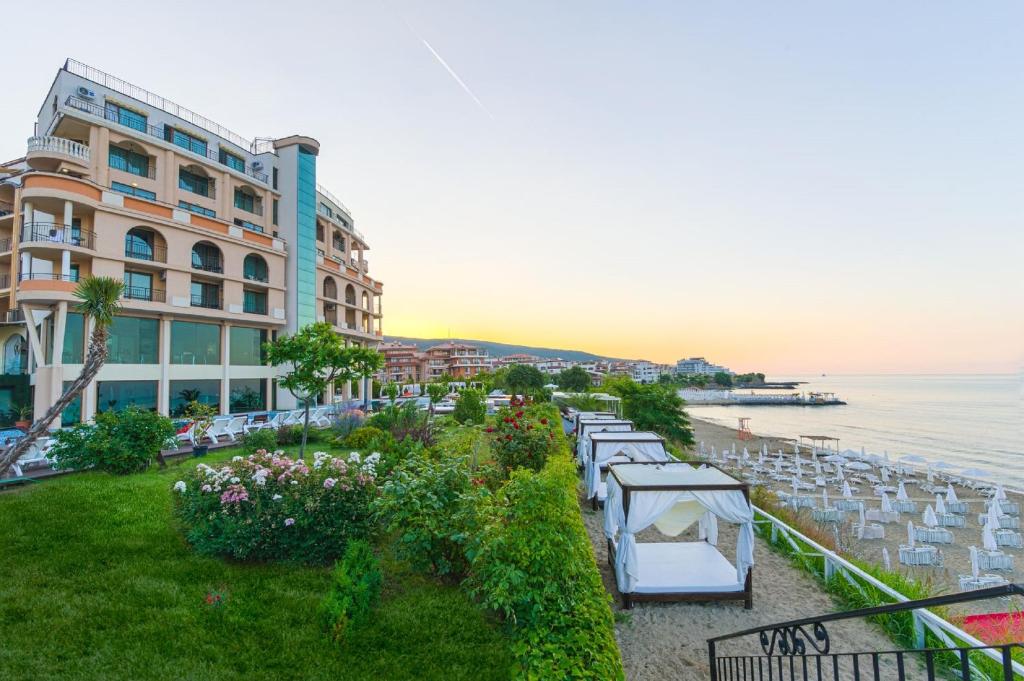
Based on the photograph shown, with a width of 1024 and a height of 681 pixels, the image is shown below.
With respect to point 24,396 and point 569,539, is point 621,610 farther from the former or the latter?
point 24,396

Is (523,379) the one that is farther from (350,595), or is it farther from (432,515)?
(350,595)

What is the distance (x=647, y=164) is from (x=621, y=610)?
54.6 feet

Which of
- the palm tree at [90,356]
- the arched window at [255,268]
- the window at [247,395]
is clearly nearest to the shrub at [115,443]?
the palm tree at [90,356]

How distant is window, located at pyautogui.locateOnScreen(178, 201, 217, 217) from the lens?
A: 2567 cm

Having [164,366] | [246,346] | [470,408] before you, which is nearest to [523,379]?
[246,346]

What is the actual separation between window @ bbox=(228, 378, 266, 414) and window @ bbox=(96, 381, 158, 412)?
387 cm

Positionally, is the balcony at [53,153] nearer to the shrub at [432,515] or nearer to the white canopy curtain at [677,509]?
the shrub at [432,515]

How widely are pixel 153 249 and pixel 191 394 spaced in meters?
7.49

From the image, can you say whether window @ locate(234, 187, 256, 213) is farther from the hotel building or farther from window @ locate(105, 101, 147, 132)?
window @ locate(105, 101, 147, 132)

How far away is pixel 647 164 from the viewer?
18.6 metres

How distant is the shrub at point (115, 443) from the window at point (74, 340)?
14274 mm

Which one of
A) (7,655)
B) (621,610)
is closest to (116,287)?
(7,655)

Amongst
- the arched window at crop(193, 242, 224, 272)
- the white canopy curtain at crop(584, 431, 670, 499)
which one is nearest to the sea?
the white canopy curtain at crop(584, 431, 670, 499)

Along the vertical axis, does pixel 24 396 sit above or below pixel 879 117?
below
